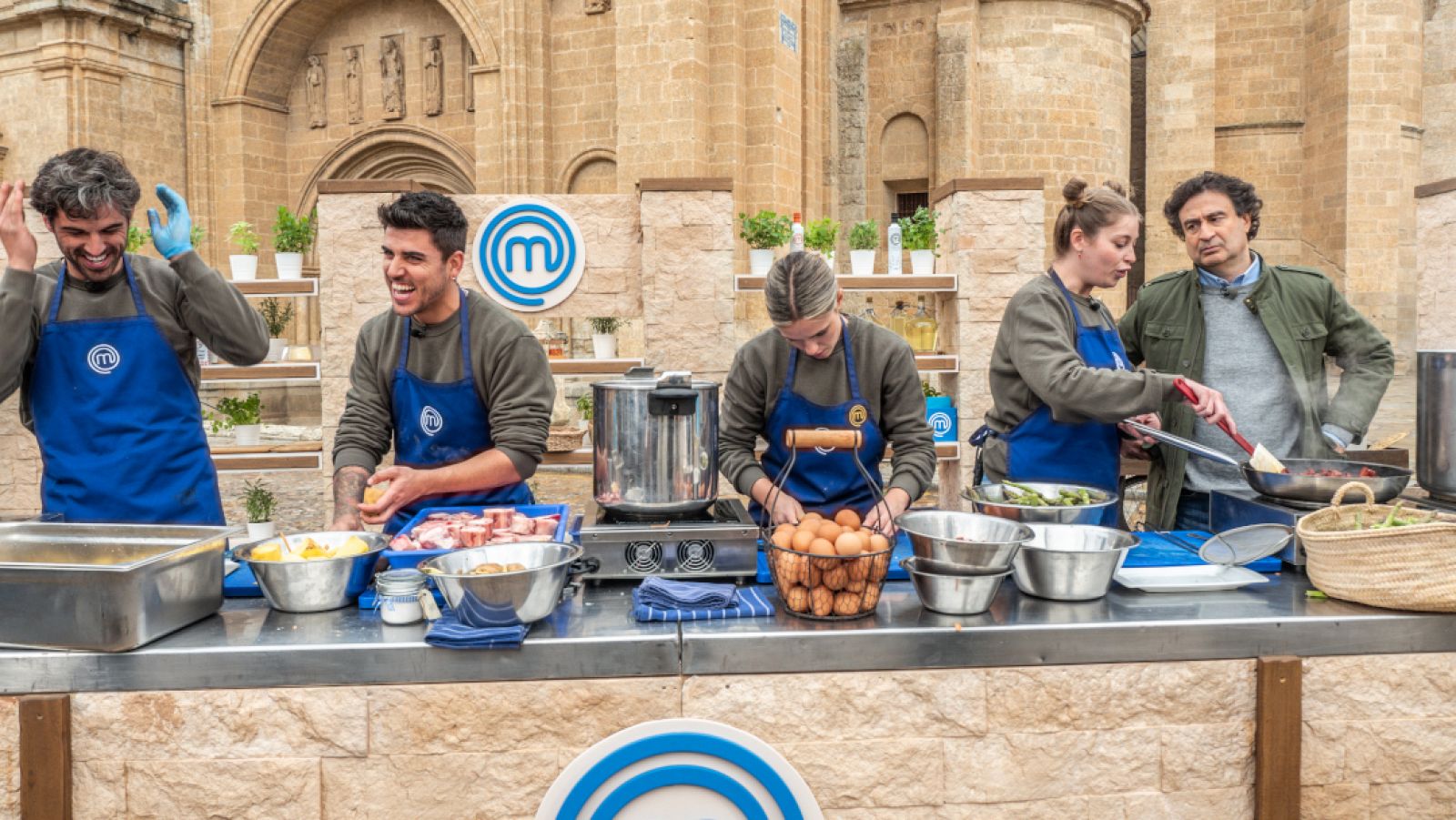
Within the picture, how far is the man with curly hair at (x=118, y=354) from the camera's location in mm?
2768

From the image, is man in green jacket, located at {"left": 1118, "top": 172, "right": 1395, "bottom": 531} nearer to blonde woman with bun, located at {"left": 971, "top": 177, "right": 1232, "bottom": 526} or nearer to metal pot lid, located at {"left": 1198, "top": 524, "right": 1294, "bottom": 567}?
blonde woman with bun, located at {"left": 971, "top": 177, "right": 1232, "bottom": 526}

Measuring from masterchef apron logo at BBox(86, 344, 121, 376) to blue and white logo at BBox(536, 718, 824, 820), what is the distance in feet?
6.17

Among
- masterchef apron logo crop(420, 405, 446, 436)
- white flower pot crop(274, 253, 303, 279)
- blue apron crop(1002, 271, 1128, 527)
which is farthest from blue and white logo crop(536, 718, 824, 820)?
white flower pot crop(274, 253, 303, 279)

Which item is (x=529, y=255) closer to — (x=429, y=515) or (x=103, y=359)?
(x=103, y=359)

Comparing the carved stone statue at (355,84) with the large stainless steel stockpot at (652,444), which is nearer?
the large stainless steel stockpot at (652,444)

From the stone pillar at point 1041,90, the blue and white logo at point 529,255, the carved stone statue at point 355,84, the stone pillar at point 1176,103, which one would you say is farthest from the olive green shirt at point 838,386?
the carved stone statue at point 355,84

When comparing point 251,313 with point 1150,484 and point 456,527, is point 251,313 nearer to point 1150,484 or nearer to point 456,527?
point 456,527

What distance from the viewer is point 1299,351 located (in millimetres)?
3240

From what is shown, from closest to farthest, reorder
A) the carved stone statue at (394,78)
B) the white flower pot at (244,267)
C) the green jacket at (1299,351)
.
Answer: the green jacket at (1299,351) → the white flower pot at (244,267) → the carved stone statue at (394,78)

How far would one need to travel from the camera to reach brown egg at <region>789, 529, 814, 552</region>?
84.0 inches

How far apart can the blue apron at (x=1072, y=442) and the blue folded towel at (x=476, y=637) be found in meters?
1.78

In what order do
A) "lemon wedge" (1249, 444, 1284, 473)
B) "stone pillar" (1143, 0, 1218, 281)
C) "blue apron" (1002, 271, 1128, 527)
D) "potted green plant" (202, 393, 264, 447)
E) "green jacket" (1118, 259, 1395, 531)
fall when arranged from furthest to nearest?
"stone pillar" (1143, 0, 1218, 281) → "potted green plant" (202, 393, 264, 447) → "green jacket" (1118, 259, 1395, 531) → "blue apron" (1002, 271, 1128, 527) → "lemon wedge" (1249, 444, 1284, 473)

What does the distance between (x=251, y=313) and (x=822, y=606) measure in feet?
6.28

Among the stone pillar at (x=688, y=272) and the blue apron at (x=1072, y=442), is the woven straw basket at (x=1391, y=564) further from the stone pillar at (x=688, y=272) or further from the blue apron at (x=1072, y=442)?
the stone pillar at (x=688, y=272)
